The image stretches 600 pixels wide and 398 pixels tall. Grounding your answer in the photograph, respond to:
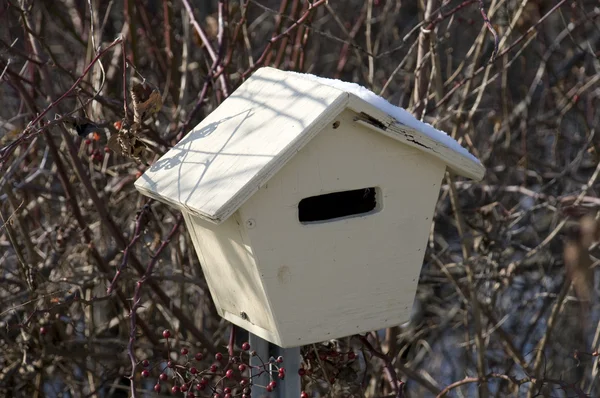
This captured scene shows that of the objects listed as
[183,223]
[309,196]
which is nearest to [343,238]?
[309,196]

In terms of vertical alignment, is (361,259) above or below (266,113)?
below

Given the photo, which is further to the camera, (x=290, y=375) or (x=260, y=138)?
(x=290, y=375)

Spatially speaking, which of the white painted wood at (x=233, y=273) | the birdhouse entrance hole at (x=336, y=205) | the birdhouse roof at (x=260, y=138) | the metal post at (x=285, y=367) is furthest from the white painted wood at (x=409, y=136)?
the metal post at (x=285, y=367)

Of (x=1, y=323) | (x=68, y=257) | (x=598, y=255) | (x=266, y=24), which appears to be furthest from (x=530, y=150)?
(x=1, y=323)

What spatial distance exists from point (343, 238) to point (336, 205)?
19cm

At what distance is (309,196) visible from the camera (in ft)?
5.65

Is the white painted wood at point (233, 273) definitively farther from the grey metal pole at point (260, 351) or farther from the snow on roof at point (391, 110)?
the snow on roof at point (391, 110)

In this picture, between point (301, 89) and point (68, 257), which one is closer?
point (301, 89)

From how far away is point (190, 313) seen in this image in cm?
327

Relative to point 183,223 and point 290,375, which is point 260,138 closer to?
point 290,375

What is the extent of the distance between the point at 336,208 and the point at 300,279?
0.86 ft

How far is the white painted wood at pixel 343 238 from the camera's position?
5.56ft

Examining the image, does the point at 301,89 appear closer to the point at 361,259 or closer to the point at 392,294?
the point at 361,259

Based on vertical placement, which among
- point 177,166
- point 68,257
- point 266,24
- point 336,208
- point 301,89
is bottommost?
point 68,257
